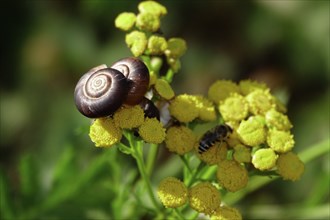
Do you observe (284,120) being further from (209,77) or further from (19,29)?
(19,29)

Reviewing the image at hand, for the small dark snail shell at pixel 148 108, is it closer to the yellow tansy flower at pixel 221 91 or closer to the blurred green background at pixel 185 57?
the yellow tansy flower at pixel 221 91

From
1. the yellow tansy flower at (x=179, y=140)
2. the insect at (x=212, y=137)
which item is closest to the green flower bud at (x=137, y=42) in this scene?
the yellow tansy flower at (x=179, y=140)

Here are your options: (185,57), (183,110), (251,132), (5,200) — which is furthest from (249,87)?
→ (185,57)

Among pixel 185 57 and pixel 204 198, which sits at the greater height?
pixel 185 57

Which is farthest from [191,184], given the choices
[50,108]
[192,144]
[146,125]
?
[50,108]

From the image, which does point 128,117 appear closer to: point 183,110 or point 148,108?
point 148,108

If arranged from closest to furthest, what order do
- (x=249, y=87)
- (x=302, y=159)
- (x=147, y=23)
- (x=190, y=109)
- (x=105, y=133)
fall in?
1. (x=105, y=133)
2. (x=190, y=109)
3. (x=147, y=23)
4. (x=249, y=87)
5. (x=302, y=159)
